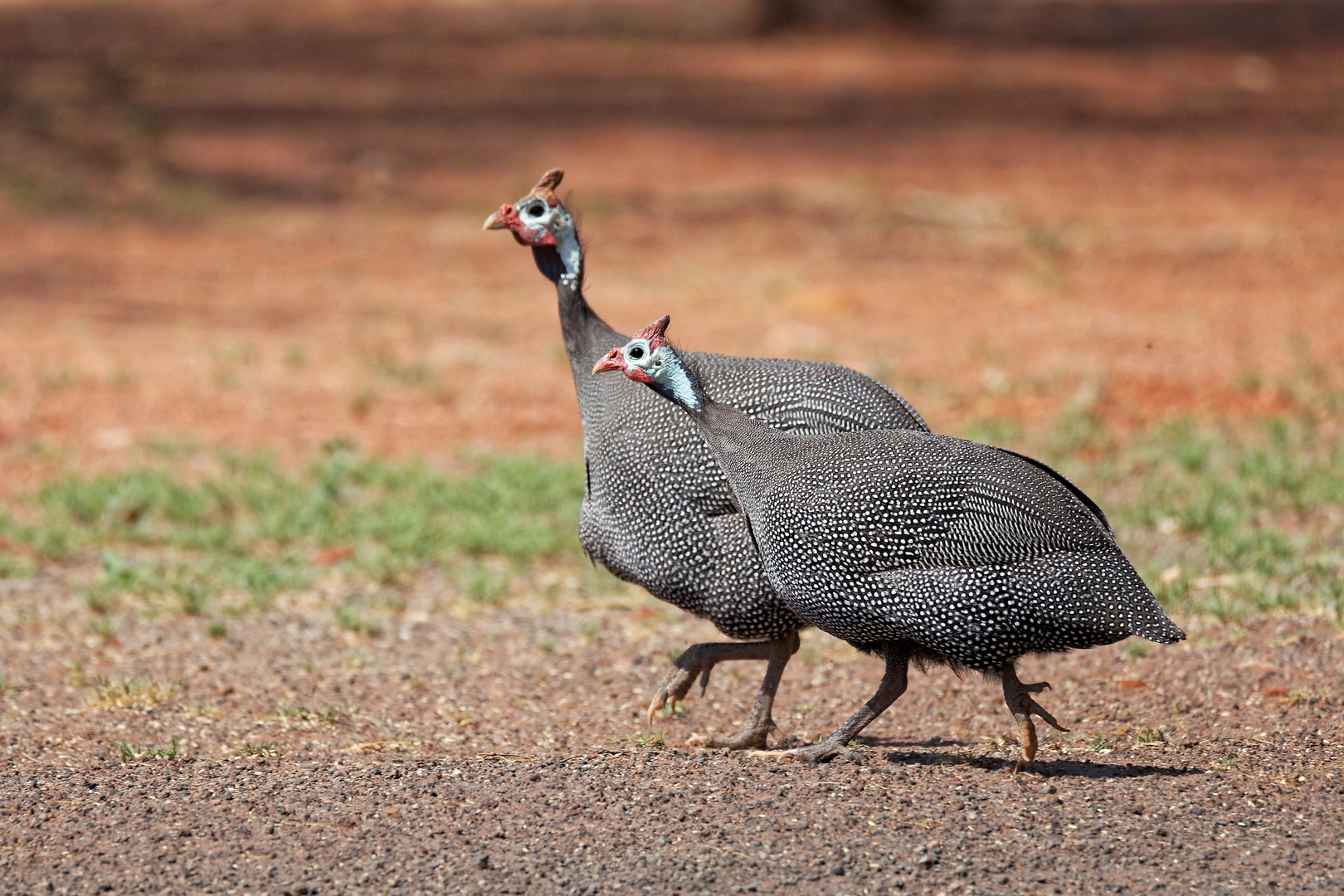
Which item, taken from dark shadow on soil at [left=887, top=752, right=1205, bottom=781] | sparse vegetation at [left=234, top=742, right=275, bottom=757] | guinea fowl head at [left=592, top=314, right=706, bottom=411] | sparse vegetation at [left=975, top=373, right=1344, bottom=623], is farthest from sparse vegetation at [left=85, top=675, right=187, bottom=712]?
sparse vegetation at [left=975, top=373, right=1344, bottom=623]

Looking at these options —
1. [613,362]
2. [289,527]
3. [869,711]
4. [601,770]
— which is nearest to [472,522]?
[289,527]

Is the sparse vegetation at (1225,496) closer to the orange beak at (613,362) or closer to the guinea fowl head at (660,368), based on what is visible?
the guinea fowl head at (660,368)

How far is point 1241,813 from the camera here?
3.45m

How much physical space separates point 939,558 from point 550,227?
1653 mm

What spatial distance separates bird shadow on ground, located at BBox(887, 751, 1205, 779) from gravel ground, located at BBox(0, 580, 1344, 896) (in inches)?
0.5

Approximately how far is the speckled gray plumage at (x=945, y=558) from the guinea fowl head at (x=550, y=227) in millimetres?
1168

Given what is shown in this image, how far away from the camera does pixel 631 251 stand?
11172 millimetres

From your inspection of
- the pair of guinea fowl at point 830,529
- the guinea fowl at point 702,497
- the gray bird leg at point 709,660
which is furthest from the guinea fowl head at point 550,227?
the gray bird leg at point 709,660

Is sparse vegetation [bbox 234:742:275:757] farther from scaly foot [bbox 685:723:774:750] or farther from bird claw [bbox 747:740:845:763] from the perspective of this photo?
bird claw [bbox 747:740:845:763]

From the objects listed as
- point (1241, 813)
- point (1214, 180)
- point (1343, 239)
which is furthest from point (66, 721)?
point (1214, 180)

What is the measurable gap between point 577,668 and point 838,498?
1486mm

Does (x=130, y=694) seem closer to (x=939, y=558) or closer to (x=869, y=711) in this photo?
(x=869, y=711)

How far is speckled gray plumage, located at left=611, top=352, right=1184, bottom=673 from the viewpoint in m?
3.51

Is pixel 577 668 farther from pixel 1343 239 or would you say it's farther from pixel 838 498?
pixel 1343 239
